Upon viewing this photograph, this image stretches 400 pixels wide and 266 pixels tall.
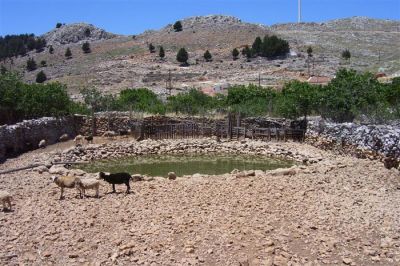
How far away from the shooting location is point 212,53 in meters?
89.4

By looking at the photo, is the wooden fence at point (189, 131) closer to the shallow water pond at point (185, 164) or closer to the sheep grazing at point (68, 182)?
the shallow water pond at point (185, 164)

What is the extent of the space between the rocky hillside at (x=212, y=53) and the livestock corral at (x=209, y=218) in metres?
45.0

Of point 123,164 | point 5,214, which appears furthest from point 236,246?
point 123,164

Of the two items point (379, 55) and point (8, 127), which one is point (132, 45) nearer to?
point (379, 55)

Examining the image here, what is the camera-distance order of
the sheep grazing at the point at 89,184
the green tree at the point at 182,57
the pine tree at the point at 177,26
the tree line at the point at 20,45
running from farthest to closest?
the tree line at the point at 20,45 → the pine tree at the point at 177,26 → the green tree at the point at 182,57 → the sheep grazing at the point at 89,184

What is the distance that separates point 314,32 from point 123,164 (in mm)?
98949

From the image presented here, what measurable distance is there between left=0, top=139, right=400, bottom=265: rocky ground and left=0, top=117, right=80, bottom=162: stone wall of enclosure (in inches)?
282

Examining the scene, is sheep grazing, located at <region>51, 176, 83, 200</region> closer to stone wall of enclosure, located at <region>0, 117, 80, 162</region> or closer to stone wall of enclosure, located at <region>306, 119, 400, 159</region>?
stone wall of enclosure, located at <region>0, 117, 80, 162</region>

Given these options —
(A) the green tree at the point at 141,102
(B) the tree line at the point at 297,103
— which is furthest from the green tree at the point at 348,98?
(A) the green tree at the point at 141,102

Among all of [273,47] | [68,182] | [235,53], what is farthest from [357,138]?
[235,53]

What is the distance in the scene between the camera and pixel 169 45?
319ft

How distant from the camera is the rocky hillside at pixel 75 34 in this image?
122 metres

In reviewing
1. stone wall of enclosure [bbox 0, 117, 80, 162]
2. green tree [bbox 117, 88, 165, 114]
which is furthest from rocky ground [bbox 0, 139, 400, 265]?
green tree [bbox 117, 88, 165, 114]

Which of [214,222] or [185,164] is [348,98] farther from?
[214,222]
